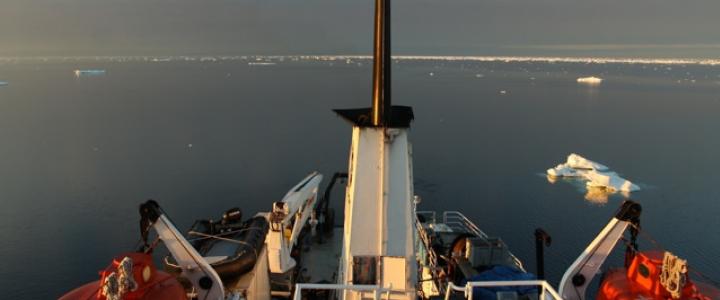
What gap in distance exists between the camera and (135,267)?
5.18 m

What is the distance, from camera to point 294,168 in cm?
2541

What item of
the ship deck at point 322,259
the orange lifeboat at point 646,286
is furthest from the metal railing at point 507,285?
the ship deck at point 322,259

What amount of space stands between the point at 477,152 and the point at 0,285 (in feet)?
82.0

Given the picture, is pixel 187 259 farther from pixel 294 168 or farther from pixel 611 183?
pixel 611 183

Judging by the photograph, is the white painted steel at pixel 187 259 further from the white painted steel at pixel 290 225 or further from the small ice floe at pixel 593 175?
the small ice floe at pixel 593 175

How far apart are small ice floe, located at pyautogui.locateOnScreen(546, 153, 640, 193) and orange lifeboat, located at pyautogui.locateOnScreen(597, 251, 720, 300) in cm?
1832

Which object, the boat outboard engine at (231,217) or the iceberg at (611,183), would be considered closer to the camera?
the boat outboard engine at (231,217)

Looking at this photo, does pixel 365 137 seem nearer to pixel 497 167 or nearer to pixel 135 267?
pixel 135 267

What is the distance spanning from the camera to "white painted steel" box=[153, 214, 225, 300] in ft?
20.3

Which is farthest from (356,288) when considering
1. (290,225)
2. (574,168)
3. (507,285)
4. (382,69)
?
(574,168)

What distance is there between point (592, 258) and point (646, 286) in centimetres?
102

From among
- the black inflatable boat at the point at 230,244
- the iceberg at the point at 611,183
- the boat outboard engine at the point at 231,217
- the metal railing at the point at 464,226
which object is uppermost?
the black inflatable boat at the point at 230,244

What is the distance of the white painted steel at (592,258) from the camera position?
6340 millimetres

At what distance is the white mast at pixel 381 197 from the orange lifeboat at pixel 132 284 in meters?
2.24
